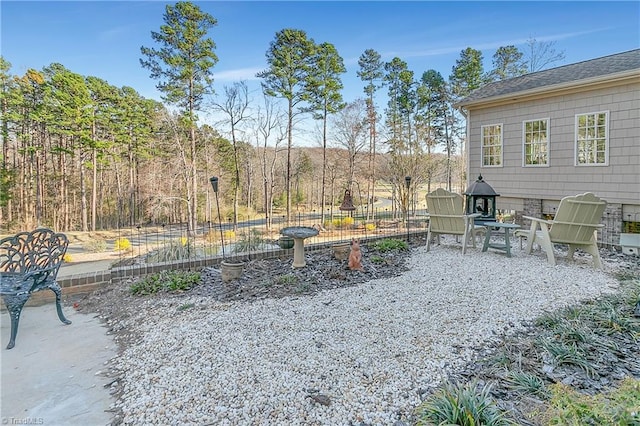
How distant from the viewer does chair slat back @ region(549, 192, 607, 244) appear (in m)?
4.62

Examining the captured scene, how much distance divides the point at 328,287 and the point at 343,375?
185cm

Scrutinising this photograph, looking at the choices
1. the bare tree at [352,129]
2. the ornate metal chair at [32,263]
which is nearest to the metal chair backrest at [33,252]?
the ornate metal chair at [32,263]

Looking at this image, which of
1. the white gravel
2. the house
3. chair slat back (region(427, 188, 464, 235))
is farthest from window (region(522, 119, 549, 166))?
the white gravel

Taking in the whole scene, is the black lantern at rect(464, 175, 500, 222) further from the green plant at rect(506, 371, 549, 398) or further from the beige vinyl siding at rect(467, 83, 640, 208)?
the green plant at rect(506, 371, 549, 398)

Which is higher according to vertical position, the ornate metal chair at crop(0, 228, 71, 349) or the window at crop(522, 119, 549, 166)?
the window at crop(522, 119, 549, 166)

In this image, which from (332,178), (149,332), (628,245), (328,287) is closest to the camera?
(149,332)

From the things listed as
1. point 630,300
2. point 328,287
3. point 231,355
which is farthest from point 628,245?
point 231,355

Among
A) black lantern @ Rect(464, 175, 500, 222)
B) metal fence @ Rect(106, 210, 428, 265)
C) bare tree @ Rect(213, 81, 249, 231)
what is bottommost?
metal fence @ Rect(106, 210, 428, 265)

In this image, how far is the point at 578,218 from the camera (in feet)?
15.4

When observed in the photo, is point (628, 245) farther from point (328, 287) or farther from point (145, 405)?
point (145, 405)

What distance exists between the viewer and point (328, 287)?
3.97m

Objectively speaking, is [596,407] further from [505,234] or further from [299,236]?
[505,234]

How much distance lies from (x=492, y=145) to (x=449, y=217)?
4371 mm

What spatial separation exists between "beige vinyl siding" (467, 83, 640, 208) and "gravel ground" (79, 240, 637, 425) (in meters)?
3.00
